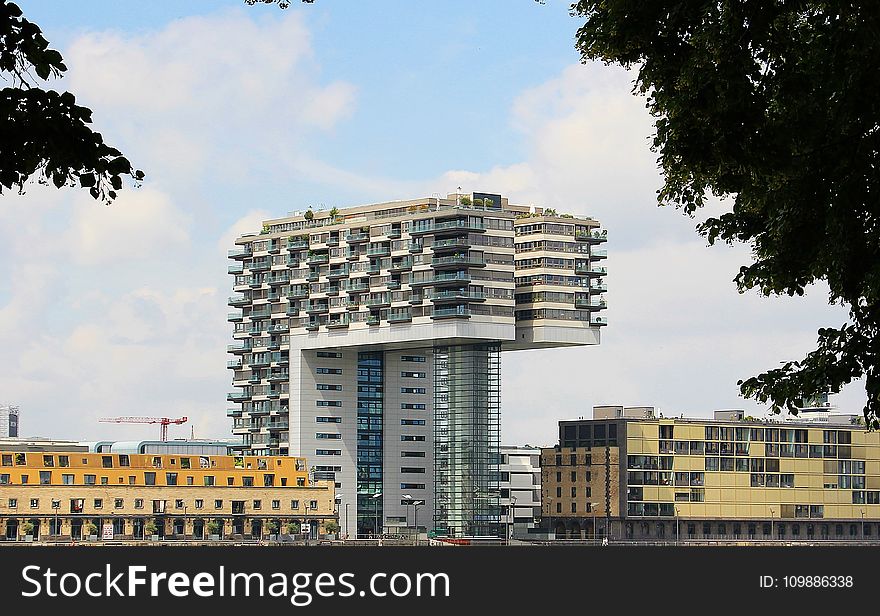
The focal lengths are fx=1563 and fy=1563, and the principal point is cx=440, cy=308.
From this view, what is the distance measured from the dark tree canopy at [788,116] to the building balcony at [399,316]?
15113 centimetres

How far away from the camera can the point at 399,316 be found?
171625mm

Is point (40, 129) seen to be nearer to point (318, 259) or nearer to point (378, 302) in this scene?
point (378, 302)

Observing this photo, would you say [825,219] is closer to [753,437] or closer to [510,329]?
[510,329]

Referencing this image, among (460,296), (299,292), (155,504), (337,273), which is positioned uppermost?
(337,273)

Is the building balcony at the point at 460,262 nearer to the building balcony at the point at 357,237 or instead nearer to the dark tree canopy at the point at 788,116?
the building balcony at the point at 357,237

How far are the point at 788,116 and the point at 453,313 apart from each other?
5814 inches

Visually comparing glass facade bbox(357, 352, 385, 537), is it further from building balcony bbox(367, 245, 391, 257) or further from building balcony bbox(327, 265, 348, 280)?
building balcony bbox(367, 245, 391, 257)

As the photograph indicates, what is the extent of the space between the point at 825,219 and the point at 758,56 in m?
2.19

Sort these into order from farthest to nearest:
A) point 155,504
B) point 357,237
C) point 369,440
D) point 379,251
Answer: point 369,440 → point 357,237 → point 379,251 → point 155,504

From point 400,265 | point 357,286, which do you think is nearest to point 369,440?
point 357,286

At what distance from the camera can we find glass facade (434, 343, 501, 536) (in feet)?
557

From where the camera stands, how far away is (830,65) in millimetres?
19031

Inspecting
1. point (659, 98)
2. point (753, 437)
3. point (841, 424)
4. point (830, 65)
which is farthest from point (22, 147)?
point (841, 424)

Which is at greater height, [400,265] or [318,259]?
[318,259]
